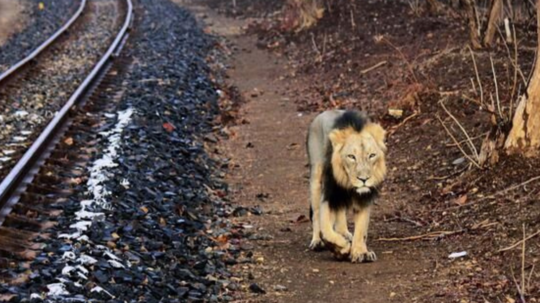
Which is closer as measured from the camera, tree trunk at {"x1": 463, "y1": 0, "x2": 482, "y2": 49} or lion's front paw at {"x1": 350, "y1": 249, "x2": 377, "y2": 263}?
lion's front paw at {"x1": 350, "y1": 249, "x2": 377, "y2": 263}

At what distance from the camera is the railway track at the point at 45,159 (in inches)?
297

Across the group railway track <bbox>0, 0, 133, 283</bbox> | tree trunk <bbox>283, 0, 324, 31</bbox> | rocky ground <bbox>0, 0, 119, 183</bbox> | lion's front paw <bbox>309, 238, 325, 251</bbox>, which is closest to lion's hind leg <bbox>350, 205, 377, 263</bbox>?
lion's front paw <bbox>309, 238, 325, 251</bbox>

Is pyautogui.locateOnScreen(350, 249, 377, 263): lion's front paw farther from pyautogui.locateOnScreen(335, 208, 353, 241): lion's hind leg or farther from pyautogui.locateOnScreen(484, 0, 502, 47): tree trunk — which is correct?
pyautogui.locateOnScreen(484, 0, 502, 47): tree trunk

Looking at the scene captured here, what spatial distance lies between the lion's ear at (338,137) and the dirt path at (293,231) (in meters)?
0.98

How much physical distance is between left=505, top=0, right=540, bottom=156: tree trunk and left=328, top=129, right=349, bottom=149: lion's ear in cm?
216

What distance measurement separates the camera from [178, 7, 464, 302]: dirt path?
6.83 m

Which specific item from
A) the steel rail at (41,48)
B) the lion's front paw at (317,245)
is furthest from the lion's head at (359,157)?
the steel rail at (41,48)

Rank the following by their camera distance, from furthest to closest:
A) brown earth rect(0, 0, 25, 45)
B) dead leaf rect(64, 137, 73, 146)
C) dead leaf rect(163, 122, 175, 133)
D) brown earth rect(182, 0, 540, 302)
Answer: brown earth rect(0, 0, 25, 45), dead leaf rect(163, 122, 175, 133), dead leaf rect(64, 137, 73, 146), brown earth rect(182, 0, 540, 302)

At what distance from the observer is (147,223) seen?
8016mm

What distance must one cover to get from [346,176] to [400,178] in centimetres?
328

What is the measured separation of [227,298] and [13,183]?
10.6 ft

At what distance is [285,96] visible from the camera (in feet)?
53.8

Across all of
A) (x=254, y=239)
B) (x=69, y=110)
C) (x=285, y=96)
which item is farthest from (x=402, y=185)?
(x=285, y=96)

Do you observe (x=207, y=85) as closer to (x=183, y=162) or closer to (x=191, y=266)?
(x=183, y=162)
